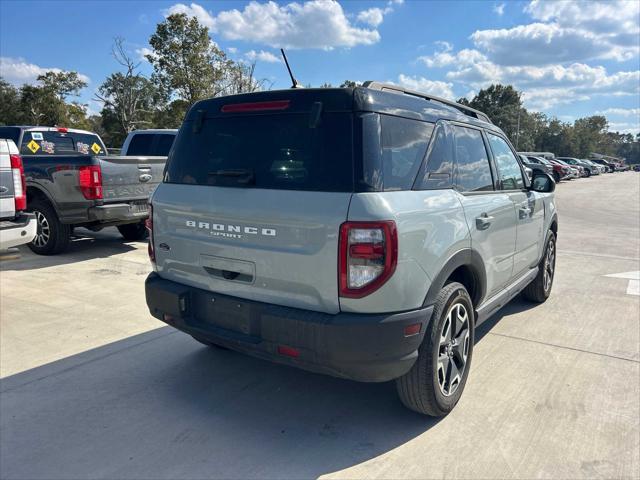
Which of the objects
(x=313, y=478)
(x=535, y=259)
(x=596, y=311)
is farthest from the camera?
(x=596, y=311)

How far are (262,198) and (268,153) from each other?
308mm

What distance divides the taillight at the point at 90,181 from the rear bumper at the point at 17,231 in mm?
1909

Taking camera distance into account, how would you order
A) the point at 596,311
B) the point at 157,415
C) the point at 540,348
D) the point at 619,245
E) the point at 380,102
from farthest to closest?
the point at 619,245 → the point at 596,311 → the point at 540,348 → the point at 157,415 → the point at 380,102

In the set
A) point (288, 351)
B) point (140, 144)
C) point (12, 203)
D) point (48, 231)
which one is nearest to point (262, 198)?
point (288, 351)

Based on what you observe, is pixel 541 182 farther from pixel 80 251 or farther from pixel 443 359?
pixel 80 251

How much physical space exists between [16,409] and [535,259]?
4.58 m

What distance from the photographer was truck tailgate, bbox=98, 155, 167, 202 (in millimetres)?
7160

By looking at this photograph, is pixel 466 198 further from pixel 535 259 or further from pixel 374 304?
pixel 535 259

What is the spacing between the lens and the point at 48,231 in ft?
24.3

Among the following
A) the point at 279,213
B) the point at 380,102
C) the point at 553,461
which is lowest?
the point at 553,461

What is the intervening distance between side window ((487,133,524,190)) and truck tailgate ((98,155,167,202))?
546 cm

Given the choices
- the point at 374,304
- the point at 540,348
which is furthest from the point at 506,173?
the point at 374,304

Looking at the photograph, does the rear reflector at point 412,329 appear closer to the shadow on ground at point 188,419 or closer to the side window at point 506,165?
the shadow on ground at point 188,419

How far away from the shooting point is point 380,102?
2.73 metres
